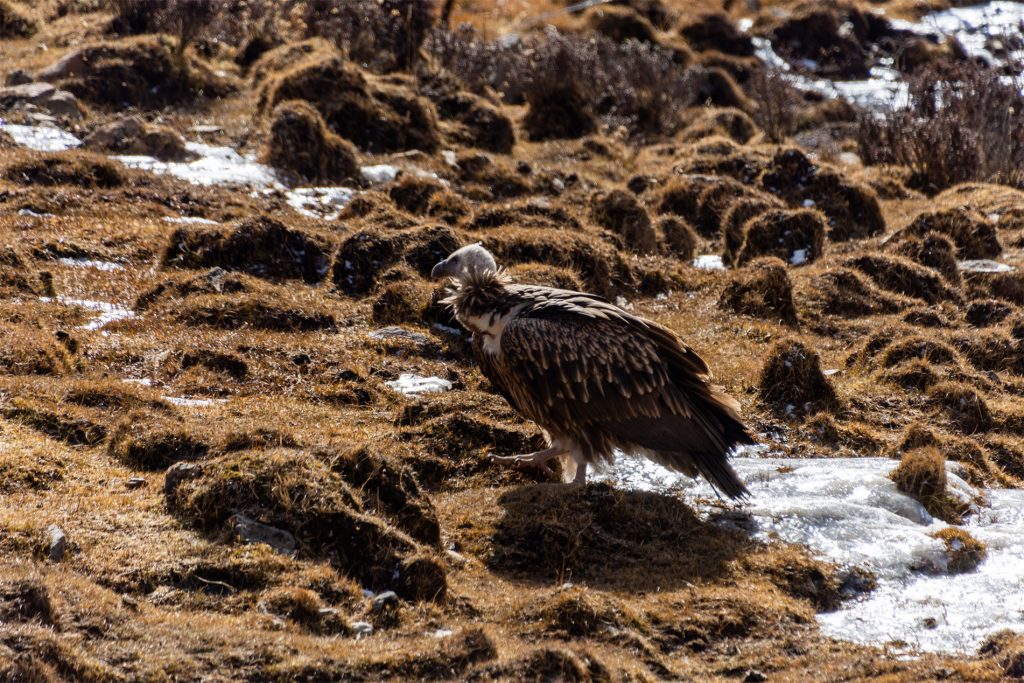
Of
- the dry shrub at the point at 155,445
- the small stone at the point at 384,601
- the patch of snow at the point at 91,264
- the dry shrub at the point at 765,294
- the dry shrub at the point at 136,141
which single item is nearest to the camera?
the small stone at the point at 384,601

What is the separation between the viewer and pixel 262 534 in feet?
21.9

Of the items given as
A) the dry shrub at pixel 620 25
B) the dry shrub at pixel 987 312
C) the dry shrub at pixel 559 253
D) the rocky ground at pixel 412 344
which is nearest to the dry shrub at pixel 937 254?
the rocky ground at pixel 412 344

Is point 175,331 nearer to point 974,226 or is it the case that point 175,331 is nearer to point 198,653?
point 198,653

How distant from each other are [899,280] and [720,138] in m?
7.60

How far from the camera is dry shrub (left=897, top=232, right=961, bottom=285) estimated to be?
49.8 feet

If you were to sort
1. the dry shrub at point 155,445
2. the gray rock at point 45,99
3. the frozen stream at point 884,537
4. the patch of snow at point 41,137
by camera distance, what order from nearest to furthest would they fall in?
the frozen stream at point 884,537 → the dry shrub at point 155,445 → the patch of snow at point 41,137 → the gray rock at point 45,99

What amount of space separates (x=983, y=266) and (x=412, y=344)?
8397mm

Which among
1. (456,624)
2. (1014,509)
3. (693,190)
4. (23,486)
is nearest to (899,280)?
(693,190)

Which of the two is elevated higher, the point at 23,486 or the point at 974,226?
the point at 23,486

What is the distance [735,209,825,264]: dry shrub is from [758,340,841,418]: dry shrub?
4925 millimetres

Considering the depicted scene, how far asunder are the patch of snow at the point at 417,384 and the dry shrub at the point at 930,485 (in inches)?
154

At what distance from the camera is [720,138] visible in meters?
21.5

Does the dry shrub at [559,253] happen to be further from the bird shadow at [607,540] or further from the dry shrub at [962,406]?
the bird shadow at [607,540]

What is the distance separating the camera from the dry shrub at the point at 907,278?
47.5ft
